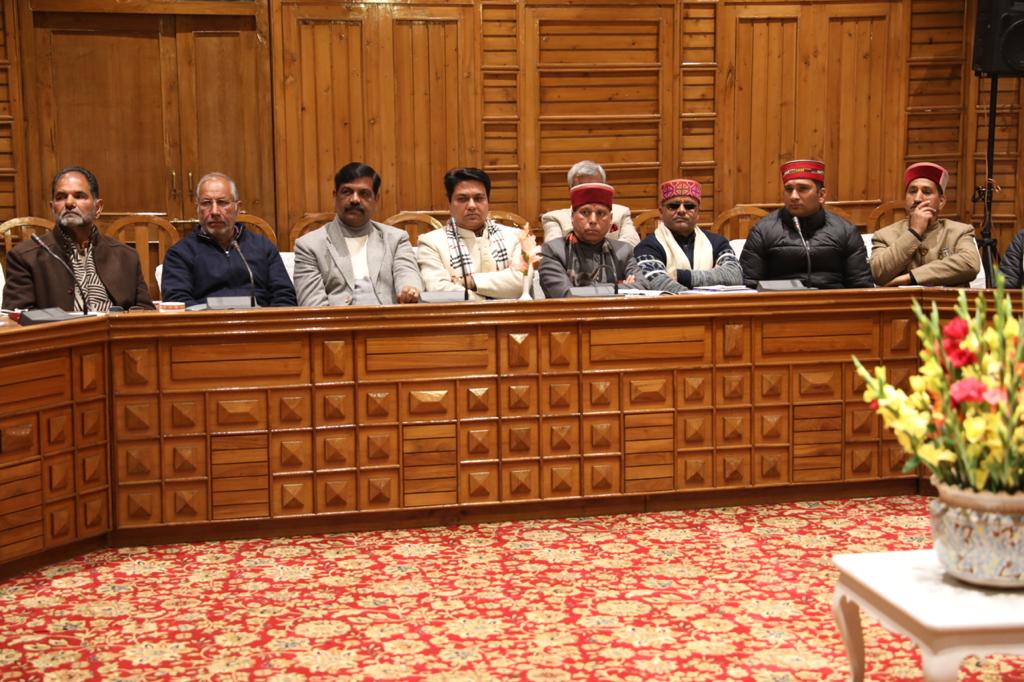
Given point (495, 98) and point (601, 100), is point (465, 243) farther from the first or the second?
point (601, 100)

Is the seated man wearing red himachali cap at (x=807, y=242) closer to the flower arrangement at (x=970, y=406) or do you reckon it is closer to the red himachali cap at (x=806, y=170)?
the red himachali cap at (x=806, y=170)

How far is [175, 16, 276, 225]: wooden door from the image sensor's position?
22.1 feet

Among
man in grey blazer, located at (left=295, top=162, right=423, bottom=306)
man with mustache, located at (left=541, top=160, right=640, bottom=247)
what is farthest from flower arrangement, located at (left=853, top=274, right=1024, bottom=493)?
man with mustache, located at (left=541, top=160, right=640, bottom=247)

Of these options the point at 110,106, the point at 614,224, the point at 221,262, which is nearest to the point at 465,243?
the point at 221,262

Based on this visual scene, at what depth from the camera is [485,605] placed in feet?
11.3

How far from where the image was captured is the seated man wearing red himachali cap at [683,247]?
5137mm

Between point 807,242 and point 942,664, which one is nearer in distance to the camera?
point 942,664

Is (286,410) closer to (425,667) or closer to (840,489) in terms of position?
(425,667)

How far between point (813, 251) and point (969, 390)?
3083 mm

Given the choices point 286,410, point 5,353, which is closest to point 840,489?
point 286,410

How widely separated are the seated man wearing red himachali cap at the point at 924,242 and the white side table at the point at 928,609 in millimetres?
2936

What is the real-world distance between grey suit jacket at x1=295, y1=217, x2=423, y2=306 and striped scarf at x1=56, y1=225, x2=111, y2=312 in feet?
2.52

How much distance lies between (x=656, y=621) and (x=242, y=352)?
1758 mm

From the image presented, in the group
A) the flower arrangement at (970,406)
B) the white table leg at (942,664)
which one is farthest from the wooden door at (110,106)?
the white table leg at (942,664)
